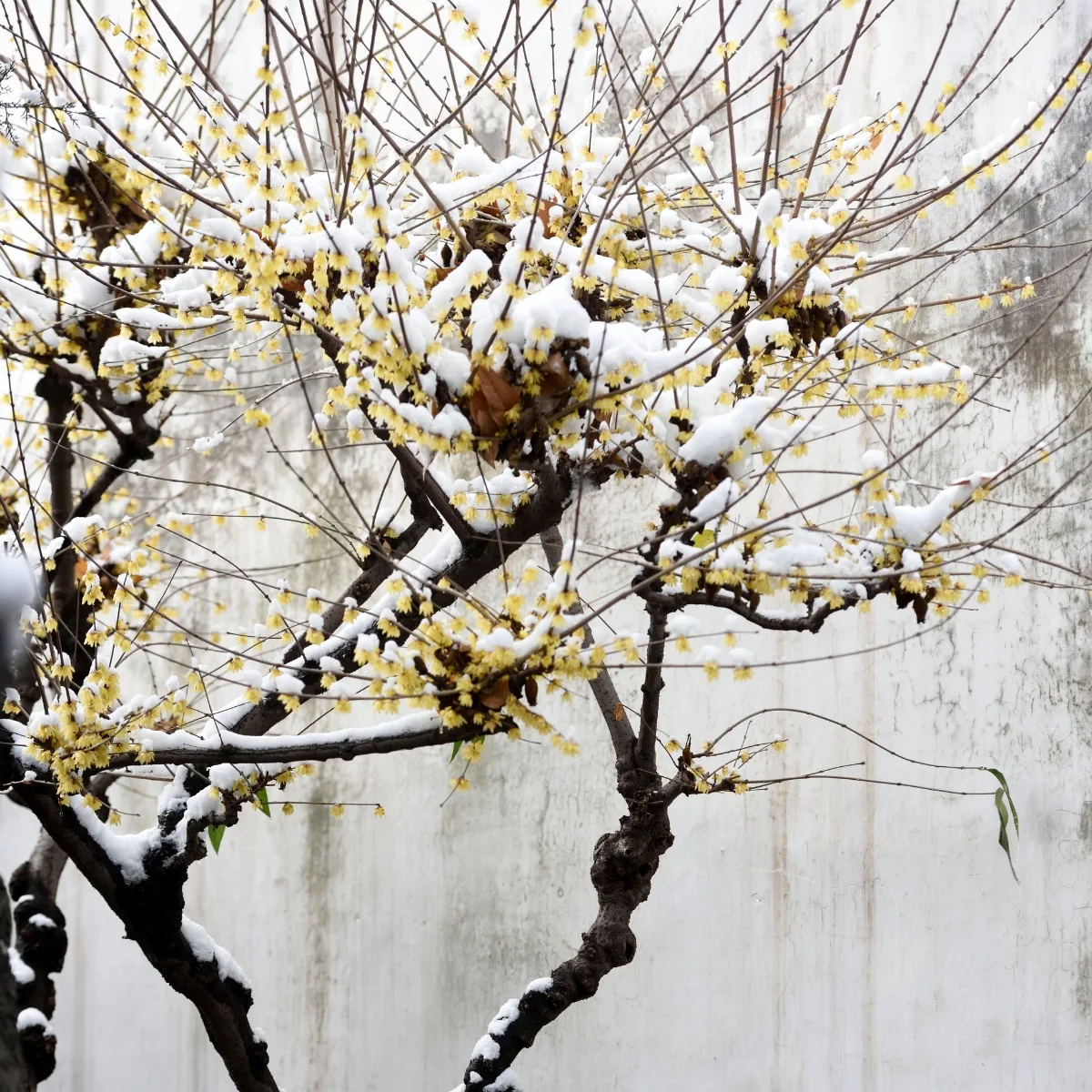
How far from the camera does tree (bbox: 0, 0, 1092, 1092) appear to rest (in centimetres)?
149

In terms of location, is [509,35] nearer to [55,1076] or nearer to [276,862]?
[276,862]

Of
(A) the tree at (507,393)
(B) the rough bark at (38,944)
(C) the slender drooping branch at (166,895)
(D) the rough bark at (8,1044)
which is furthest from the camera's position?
(B) the rough bark at (38,944)

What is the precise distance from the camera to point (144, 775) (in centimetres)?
186

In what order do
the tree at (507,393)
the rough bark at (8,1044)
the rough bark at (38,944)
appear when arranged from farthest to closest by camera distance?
the rough bark at (38,944) < the rough bark at (8,1044) < the tree at (507,393)

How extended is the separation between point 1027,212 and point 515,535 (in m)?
1.73

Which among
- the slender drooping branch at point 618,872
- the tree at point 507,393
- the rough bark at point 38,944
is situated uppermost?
the tree at point 507,393

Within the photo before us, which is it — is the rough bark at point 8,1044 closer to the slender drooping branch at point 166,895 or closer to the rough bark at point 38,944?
the slender drooping branch at point 166,895

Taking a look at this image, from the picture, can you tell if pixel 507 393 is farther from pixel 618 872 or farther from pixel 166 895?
pixel 166 895

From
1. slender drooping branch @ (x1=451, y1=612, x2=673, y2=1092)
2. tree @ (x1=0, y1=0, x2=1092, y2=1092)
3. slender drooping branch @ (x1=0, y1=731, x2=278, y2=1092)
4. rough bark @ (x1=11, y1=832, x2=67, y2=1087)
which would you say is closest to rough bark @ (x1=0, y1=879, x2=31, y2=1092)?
tree @ (x1=0, y1=0, x2=1092, y2=1092)

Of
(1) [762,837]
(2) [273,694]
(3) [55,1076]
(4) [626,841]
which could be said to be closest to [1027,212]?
(1) [762,837]

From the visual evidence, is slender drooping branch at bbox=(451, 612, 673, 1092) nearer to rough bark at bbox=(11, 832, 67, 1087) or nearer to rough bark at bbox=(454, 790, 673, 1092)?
rough bark at bbox=(454, 790, 673, 1092)

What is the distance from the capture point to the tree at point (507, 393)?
4.89ft

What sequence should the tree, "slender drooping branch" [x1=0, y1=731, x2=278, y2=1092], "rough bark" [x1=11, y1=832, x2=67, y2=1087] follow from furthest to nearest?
"rough bark" [x1=11, y1=832, x2=67, y2=1087]
"slender drooping branch" [x1=0, y1=731, x2=278, y2=1092]
the tree

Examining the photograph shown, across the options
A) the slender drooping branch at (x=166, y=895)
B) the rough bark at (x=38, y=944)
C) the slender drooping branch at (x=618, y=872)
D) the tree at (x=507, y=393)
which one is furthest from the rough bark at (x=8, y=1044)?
the slender drooping branch at (x=618, y=872)
